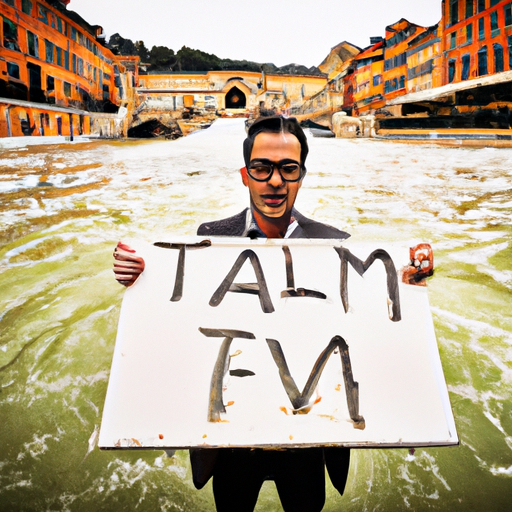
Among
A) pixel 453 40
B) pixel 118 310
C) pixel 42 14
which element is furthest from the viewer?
pixel 42 14

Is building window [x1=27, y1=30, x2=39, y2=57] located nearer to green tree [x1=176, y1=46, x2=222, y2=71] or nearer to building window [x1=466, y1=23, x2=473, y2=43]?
green tree [x1=176, y1=46, x2=222, y2=71]

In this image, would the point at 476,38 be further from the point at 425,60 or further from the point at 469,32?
the point at 425,60

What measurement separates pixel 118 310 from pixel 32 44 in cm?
925

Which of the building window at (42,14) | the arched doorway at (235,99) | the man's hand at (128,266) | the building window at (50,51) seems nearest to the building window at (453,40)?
the man's hand at (128,266)

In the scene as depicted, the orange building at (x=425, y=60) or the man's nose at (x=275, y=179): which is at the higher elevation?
the orange building at (x=425, y=60)

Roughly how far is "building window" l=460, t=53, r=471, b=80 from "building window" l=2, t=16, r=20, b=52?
923 centimetres

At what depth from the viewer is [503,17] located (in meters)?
6.03

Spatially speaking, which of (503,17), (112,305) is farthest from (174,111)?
(112,305)

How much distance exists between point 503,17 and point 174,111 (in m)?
10.9

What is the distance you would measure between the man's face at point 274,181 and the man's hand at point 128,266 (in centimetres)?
53

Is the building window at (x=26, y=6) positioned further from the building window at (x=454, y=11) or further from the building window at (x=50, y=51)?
the building window at (x=454, y=11)

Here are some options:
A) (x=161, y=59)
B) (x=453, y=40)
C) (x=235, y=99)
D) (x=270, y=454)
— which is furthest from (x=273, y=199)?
(x=235, y=99)

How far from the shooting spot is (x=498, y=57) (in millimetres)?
6367

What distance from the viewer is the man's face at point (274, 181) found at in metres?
1.34
